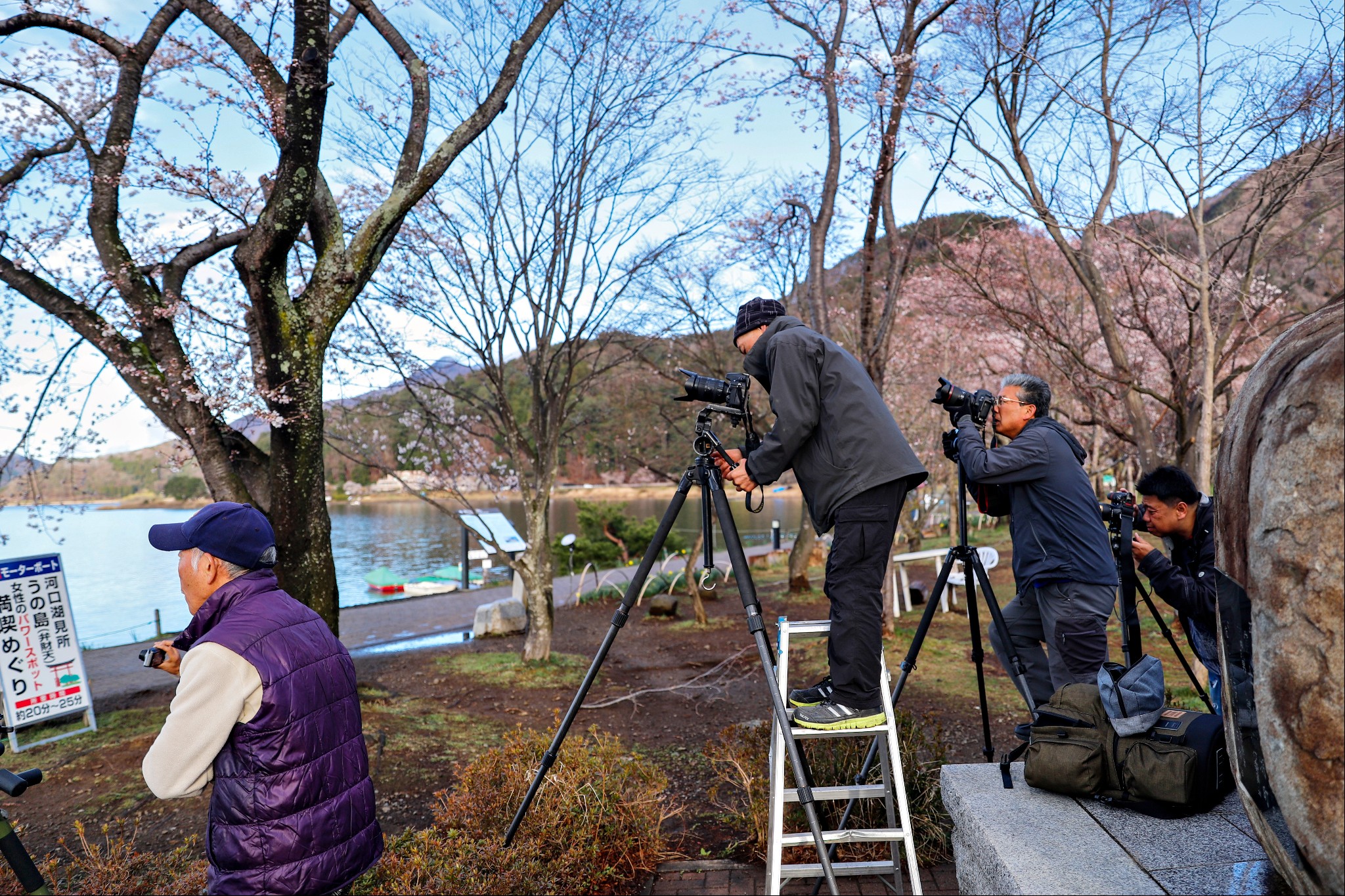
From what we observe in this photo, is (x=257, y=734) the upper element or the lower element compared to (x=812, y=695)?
upper

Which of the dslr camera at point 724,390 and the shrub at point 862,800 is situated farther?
the shrub at point 862,800

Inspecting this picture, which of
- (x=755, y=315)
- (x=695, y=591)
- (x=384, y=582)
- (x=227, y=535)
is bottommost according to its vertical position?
(x=384, y=582)

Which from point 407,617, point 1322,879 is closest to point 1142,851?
point 1322,879

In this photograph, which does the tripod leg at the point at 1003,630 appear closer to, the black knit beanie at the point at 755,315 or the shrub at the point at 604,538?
the black knit beanie at the point at 755,315

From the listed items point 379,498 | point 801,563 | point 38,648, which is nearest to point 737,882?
point 38,648

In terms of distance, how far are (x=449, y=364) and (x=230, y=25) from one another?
4.78 m

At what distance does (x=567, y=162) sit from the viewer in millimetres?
8664

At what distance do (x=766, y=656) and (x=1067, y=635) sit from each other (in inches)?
69.3

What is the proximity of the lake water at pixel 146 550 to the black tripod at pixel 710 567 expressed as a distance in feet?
5.42

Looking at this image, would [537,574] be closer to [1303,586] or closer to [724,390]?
[724,390]

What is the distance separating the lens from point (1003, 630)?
3695mm

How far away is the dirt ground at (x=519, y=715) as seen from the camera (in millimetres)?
4770

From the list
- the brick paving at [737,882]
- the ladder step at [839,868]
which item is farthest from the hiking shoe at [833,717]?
the brick paving at [737,882]

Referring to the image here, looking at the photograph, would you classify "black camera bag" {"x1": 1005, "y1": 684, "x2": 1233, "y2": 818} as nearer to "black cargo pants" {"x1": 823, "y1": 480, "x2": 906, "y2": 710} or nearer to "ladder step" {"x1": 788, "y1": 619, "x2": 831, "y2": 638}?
"black cargo pants" {"x1": 823, "y1": 480, "x2": 906, "y2": 710}
